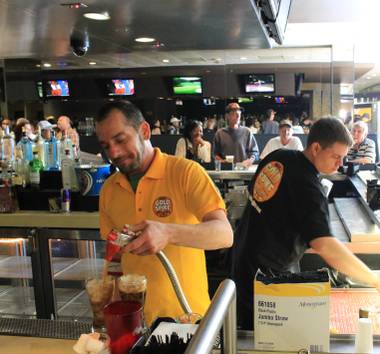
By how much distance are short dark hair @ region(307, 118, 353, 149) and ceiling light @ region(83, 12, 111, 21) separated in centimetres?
173

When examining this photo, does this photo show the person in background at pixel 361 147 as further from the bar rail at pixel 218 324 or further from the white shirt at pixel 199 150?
the bar rail at pixel 218 324

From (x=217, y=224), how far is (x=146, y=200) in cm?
32

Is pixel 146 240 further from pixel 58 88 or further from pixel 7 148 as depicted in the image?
pixel 58 88

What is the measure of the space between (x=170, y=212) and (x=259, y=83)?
878cm

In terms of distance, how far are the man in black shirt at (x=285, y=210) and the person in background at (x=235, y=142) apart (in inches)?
177

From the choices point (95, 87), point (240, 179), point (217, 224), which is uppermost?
point (95, 87)

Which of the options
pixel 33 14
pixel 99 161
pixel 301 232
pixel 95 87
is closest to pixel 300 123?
pixel 95 87

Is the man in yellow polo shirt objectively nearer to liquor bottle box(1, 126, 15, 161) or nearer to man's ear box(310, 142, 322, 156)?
man's ear box(310, 142, 322, 156)

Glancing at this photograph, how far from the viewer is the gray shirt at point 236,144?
22.1 feet

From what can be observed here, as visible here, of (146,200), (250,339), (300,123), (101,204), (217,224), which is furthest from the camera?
(300,123)

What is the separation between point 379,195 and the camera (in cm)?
334

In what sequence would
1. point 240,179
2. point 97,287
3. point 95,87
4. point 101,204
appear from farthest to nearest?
point 95,87 → point 240,179 → point 101,204 → point 97,287

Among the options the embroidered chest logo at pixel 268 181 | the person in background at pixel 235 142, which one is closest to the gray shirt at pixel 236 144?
the person in background at pixel 235 142

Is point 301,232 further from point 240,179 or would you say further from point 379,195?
point 240,179
